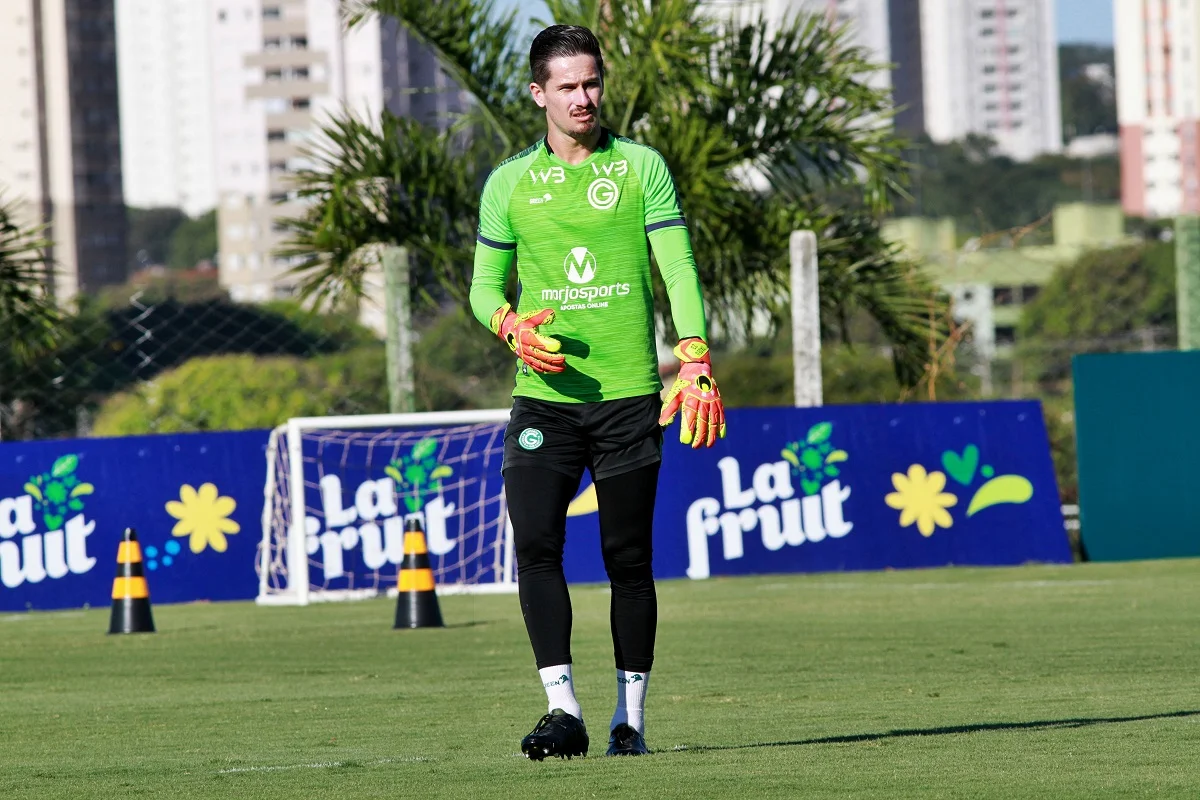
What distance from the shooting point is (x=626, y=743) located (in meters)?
5.64

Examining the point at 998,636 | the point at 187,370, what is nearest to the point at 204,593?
the point at 998,636

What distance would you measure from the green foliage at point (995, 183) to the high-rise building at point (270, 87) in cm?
3806

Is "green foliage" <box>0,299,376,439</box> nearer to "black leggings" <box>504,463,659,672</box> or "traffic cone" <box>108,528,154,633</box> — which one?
"traffic cone" <box>108,528,154,633</box>

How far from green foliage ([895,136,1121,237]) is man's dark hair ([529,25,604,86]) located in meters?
123

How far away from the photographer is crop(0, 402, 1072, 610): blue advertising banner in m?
13.8

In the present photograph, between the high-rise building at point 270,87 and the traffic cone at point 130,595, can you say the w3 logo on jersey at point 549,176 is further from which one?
the high-rise building at point 270,87

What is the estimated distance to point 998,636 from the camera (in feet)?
31.2

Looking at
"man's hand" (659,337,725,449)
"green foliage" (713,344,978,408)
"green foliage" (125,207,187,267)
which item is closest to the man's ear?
"man's hand" (659,337,725,449)

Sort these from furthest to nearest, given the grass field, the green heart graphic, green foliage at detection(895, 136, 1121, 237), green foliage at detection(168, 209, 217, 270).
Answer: green foliage at detection(168, 209, 217, 270) → green foliage at detection(895, 136, 1121, 237) → the green heart graphic → the grass field

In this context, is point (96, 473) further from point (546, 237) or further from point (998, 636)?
point (546, 237)

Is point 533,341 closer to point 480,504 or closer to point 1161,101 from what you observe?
point 480,504

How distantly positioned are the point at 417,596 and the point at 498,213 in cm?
557

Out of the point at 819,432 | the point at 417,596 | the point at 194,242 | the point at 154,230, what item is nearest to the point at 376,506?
the point at 417,596

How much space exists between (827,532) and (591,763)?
29.3 ft
